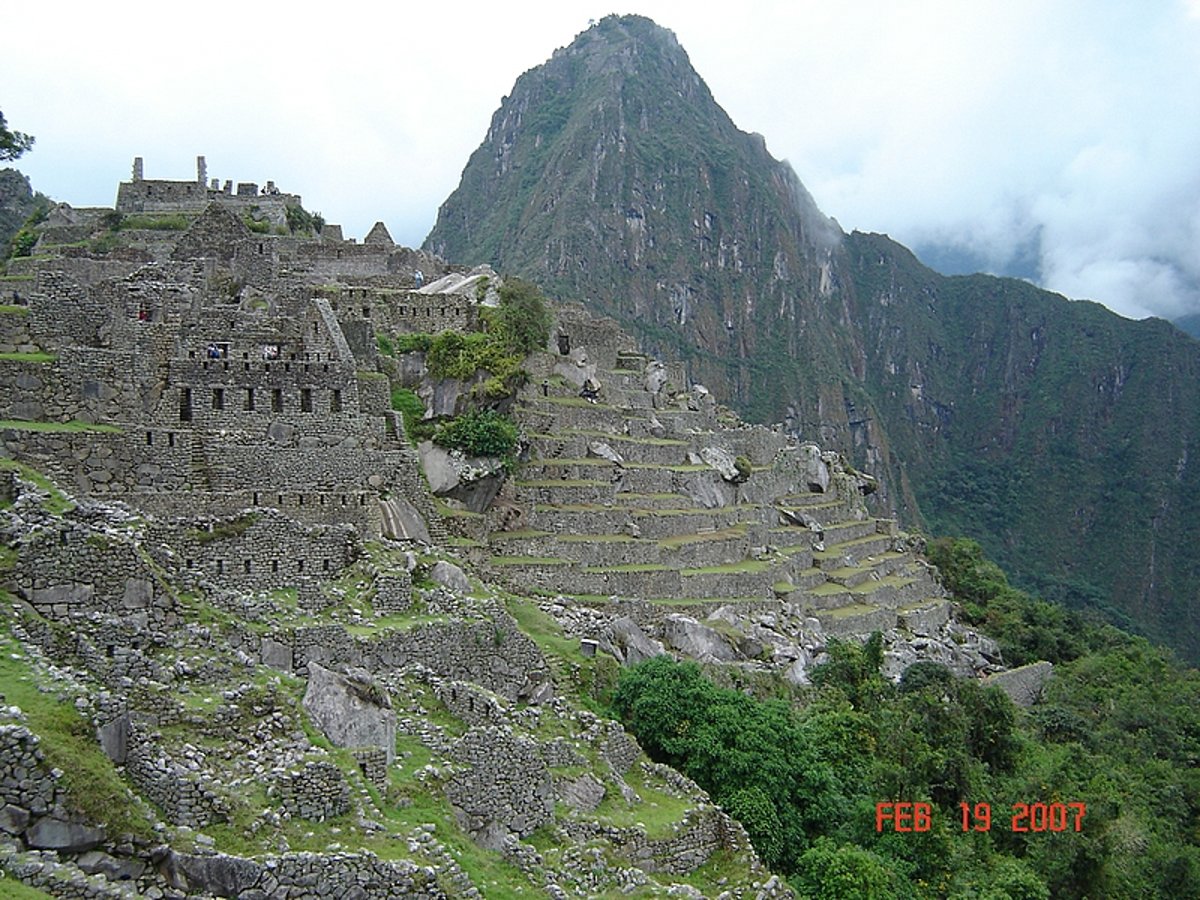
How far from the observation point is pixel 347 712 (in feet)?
38.1

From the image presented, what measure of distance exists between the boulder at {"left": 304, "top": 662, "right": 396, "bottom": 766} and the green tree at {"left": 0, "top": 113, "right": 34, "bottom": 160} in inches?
1108

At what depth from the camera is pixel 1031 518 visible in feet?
616

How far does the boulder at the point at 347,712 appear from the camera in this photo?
11484mm

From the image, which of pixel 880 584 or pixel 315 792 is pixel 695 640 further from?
pixel 880 584

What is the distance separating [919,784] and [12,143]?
32.0 meters

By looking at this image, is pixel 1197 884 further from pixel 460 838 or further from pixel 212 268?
pixel 212 268

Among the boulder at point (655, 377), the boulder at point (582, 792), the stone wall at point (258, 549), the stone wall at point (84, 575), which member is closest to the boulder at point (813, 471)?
the boulder at point (655, 377)

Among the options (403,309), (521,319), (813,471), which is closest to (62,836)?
(403,309)

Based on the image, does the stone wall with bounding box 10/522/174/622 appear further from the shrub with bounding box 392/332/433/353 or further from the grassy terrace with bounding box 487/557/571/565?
the shrub with bounding box 392/332/433/353

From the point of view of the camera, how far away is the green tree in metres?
32.4

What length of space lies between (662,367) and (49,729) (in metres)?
35.0

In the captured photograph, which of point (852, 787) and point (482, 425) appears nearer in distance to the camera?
point (852, 787)

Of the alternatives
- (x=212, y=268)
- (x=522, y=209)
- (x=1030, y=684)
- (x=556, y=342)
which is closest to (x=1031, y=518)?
(x=522, y=209)

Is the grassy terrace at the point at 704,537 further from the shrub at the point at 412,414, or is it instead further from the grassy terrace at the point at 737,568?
the shrub at the point at 412,414
